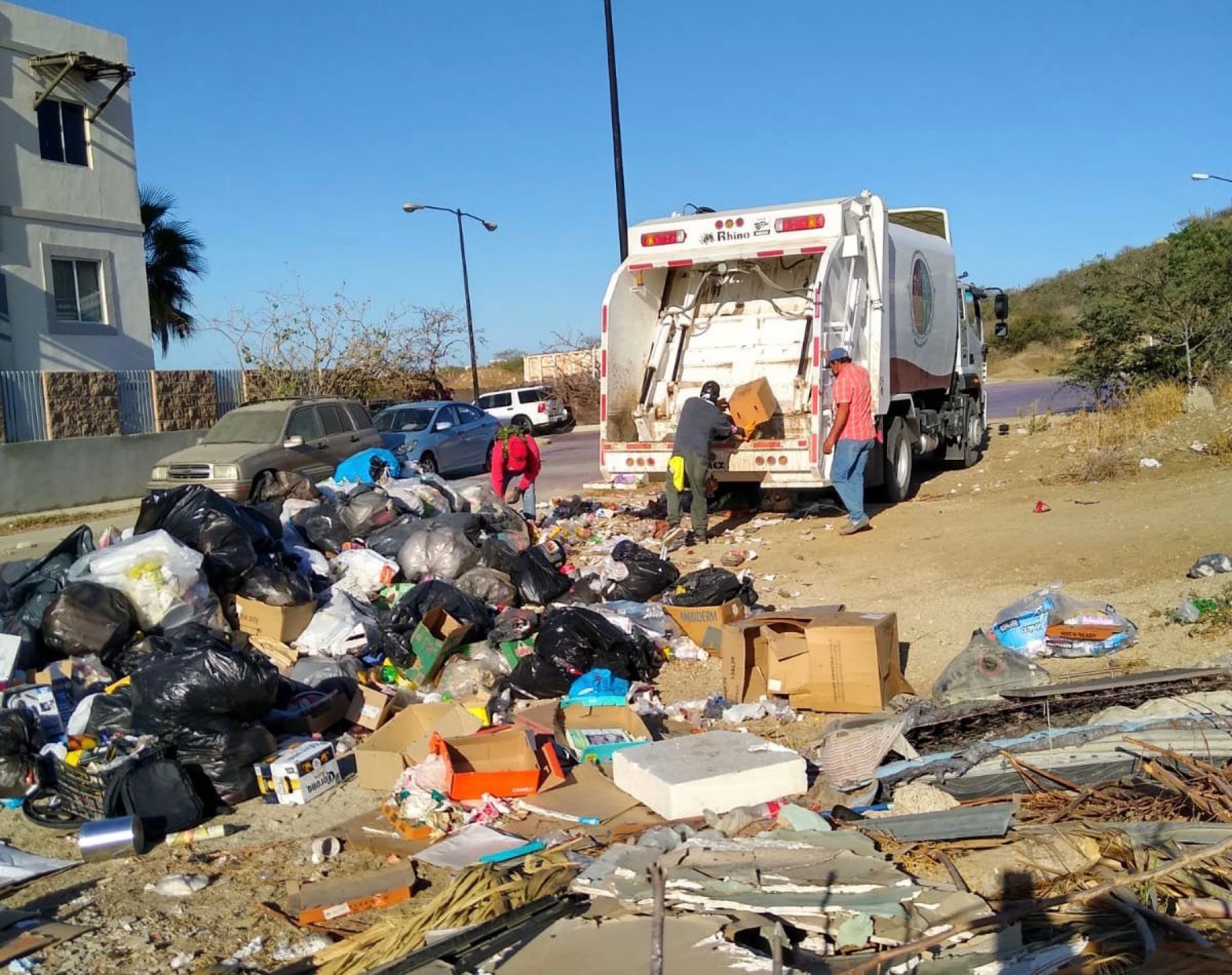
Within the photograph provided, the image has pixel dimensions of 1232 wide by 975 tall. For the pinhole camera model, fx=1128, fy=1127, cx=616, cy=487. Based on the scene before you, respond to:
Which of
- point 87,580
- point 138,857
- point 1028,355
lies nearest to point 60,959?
point 138,857

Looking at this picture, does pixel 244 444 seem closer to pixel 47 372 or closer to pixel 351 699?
pixel 47 372

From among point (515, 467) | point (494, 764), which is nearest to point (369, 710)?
point (494, 764)

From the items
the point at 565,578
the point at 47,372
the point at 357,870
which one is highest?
the point at 47,372

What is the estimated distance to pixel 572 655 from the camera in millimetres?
6531

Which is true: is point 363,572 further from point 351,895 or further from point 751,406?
point 351,895

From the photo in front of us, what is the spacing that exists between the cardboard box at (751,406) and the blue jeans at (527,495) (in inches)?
88.4

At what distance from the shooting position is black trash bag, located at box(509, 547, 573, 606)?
8.11 meters

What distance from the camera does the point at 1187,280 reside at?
16438mm

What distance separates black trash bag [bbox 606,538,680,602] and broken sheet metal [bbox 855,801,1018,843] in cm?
421

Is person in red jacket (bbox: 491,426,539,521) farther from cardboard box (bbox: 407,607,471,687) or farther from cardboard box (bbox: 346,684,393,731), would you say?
cardboard box (bbox: 346,684,393,731)

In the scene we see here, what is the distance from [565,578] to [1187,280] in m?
12.4

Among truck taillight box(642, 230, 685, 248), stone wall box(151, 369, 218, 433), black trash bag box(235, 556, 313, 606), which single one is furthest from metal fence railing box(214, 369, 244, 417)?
black trash bag box(235, 556, 313, 606)

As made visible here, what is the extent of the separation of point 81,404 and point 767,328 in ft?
41.2

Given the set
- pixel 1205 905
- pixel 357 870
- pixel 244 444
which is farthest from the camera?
pixel 244 444
